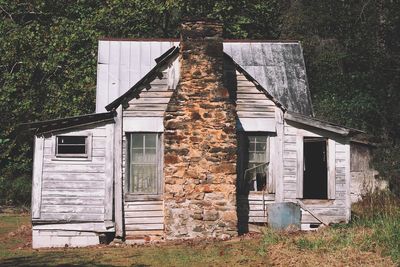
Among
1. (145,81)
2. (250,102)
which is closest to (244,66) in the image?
(250,102)

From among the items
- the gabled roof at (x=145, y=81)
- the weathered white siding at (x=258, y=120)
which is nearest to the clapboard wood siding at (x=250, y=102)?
the weathered white siding at (x=258, y=120)

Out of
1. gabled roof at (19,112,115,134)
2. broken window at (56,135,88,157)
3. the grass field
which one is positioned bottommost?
the grass field

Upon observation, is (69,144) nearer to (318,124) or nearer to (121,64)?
(121,64)

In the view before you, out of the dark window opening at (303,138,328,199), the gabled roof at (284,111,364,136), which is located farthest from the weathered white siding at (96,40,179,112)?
the dark window opening at (303,138,328,199)

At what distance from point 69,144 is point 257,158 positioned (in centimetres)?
498

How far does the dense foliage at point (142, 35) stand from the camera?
27.2 metres

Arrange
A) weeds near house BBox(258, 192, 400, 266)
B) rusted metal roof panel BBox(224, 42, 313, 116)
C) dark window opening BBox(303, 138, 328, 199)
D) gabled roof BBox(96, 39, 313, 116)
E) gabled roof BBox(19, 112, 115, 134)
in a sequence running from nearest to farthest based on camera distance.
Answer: weeds near house BBox(258, 192, 400, 266)
gabled roof BBox(19, 112, 115, 134)
gabled roof BBox(96, 39, 313, 116)
rusted metal roof panel BBox(224, 42, 313, 116)
dark window opening BBox(303, 138, 328, 199)

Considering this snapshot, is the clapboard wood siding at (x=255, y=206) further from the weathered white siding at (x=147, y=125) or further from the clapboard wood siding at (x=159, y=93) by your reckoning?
the clapboard wood siding at (x=159, y=93)

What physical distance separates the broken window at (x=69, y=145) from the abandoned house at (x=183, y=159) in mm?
26

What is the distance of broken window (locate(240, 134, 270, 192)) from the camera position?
→ 1666 cm

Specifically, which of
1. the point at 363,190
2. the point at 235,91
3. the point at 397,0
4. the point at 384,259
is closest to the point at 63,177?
the point at 235,91

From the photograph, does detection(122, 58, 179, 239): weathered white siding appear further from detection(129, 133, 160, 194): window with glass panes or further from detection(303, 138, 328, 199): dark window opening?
detection(303, 138, 328, 199): dark window opening

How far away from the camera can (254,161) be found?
54.9 feet

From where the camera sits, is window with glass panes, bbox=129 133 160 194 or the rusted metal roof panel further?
the rusted metal roof panel
